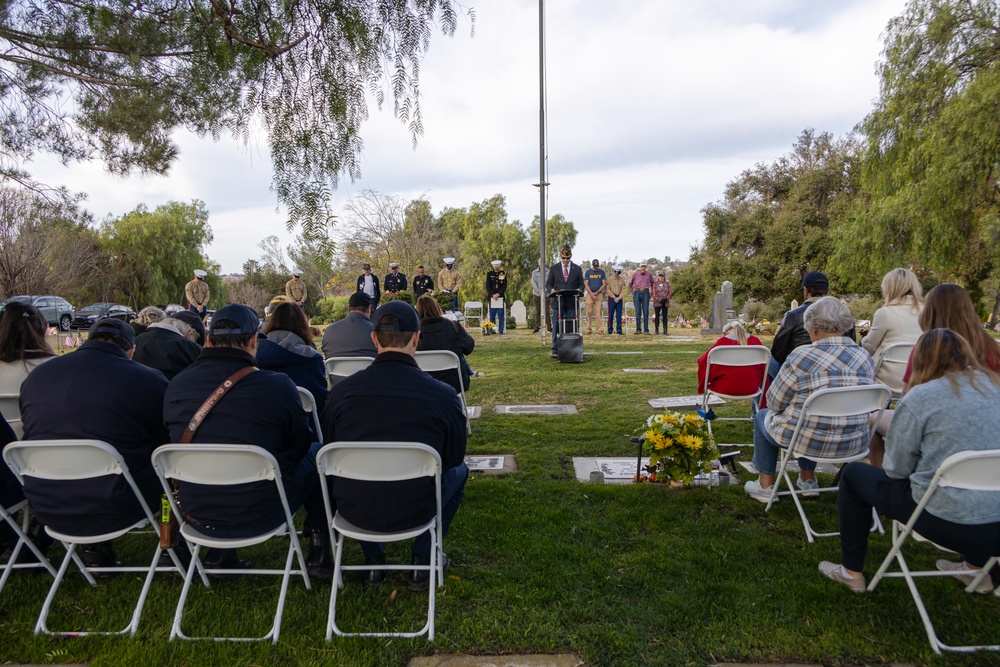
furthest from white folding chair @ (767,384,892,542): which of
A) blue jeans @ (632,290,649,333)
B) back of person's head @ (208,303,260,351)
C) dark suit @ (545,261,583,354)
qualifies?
blue jeans @ (632,290,649,333)

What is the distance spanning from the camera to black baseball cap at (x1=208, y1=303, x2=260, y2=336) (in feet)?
8.92

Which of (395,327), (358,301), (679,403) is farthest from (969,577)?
(358,301)

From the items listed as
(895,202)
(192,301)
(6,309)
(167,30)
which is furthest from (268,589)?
(895,202)

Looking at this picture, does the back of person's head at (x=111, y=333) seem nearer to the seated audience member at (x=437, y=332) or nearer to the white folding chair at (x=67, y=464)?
the white folding chair at (x=67, y=464)

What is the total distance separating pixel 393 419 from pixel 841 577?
2164 millimetres

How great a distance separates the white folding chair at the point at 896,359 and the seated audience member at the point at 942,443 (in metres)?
2.14

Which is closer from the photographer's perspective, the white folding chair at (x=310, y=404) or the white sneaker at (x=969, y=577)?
the white sneaker at (x=969, y=577)

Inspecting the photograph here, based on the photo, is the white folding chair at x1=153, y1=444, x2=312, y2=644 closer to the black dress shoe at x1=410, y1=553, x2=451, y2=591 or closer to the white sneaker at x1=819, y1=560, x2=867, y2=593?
the black dress shoe at x1=410, y1=553, x2=451, y2=591

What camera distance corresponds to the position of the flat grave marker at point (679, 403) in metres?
6.40

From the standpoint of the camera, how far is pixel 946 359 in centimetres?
239

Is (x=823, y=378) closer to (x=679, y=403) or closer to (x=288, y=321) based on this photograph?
(x=679, y=403)

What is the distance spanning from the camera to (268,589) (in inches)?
111

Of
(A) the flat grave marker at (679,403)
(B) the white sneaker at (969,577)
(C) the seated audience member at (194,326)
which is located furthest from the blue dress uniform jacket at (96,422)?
(A) the flat grave marker at (679,403)

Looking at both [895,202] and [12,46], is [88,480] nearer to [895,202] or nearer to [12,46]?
[12,46]
